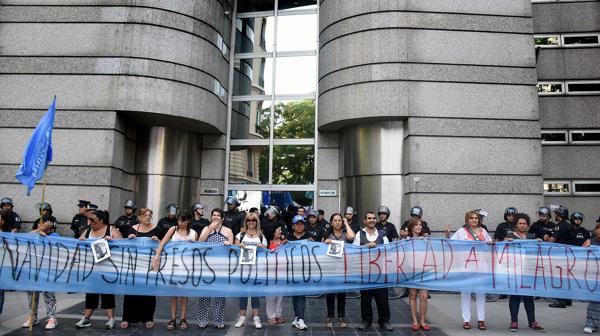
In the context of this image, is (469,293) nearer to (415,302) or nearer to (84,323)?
(415,302)

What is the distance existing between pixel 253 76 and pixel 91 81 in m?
6.17

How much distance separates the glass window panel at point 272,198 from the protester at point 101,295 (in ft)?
27.4

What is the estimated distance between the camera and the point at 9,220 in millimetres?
9539

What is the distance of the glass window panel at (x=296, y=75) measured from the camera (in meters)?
15.9

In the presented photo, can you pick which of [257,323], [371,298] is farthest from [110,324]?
[371,298]

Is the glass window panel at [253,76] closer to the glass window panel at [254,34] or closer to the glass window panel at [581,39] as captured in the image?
the glass window panel at [254,34]

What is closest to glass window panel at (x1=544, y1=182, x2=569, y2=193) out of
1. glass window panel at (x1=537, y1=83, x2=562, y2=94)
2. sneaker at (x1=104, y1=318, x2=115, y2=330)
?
glass window panel at (x1=537, y1=83, x2=562, y2=94)

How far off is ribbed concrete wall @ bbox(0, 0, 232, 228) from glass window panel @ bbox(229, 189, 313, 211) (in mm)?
3785

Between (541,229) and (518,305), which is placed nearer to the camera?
(518,305)

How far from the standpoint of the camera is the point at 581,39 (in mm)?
15188

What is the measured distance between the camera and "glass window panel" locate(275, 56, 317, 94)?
15930 millimetres

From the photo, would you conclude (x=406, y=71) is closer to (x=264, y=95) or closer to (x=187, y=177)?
(x=264, y=95)

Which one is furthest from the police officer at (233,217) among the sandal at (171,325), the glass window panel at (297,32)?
the glass window panel at (297,32)

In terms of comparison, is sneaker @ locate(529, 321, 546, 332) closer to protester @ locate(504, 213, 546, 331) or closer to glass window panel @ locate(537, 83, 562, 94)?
protester @ locate(504, 213, 546, 331)
